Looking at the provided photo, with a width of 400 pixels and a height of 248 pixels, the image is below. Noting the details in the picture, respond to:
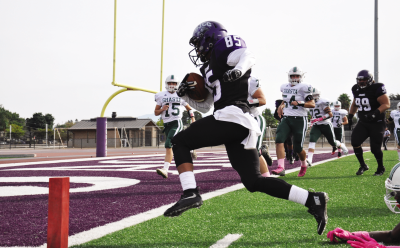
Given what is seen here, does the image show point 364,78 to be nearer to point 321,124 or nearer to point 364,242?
point 321,124

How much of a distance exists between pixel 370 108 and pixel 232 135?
491 centimetres

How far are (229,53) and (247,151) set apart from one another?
2.51ft

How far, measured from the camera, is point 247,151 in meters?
2.85

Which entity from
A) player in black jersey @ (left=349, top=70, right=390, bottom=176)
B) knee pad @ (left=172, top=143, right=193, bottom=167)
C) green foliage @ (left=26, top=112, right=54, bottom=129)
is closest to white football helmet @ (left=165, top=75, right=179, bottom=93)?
player in black jersey @ (left=349, top=70, right=390, bottom=176)

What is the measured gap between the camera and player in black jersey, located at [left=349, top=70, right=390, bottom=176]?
6.59 meters

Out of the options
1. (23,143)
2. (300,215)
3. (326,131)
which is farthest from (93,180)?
(23,143)

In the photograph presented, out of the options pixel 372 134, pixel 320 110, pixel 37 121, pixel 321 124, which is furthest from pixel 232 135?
pixel 37 121

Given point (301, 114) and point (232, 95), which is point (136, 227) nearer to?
point (232, 95)

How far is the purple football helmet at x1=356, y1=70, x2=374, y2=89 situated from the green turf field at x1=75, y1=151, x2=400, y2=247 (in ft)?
8.89

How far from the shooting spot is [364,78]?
21.6 ft

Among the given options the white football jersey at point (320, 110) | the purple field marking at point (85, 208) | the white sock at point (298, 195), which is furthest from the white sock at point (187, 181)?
the white football jersey at point (320, 110)

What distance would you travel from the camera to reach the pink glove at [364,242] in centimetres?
230

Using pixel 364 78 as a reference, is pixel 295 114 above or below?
below

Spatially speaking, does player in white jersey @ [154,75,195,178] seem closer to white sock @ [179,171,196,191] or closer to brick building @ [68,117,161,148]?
white sock @ [179,171,196,191]
